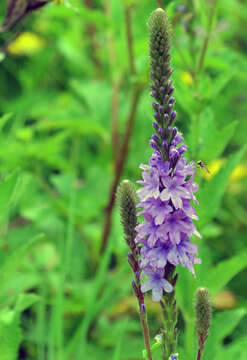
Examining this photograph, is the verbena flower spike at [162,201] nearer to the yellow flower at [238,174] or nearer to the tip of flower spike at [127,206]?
the tip of flower spike at [127,206]

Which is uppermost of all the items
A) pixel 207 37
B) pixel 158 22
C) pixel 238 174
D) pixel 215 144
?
pixel 158 22

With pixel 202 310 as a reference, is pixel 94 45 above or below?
above

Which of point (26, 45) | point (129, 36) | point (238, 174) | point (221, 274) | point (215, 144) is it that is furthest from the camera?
point (26, 45)

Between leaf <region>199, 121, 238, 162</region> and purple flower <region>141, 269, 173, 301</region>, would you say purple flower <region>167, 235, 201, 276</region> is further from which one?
leaf <region>199, 121, 238, 162</region>

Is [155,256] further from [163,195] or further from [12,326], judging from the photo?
[12,326]

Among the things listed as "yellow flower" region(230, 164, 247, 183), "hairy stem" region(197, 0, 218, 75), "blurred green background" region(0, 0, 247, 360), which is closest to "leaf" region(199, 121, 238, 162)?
"blurred green background" region(0, 0, 247, 360)

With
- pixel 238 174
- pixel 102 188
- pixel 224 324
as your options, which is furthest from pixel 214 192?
pixel 238 174

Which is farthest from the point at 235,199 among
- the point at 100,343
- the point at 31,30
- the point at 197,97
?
the point at 31,30

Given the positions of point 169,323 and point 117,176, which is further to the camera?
point 117,176
